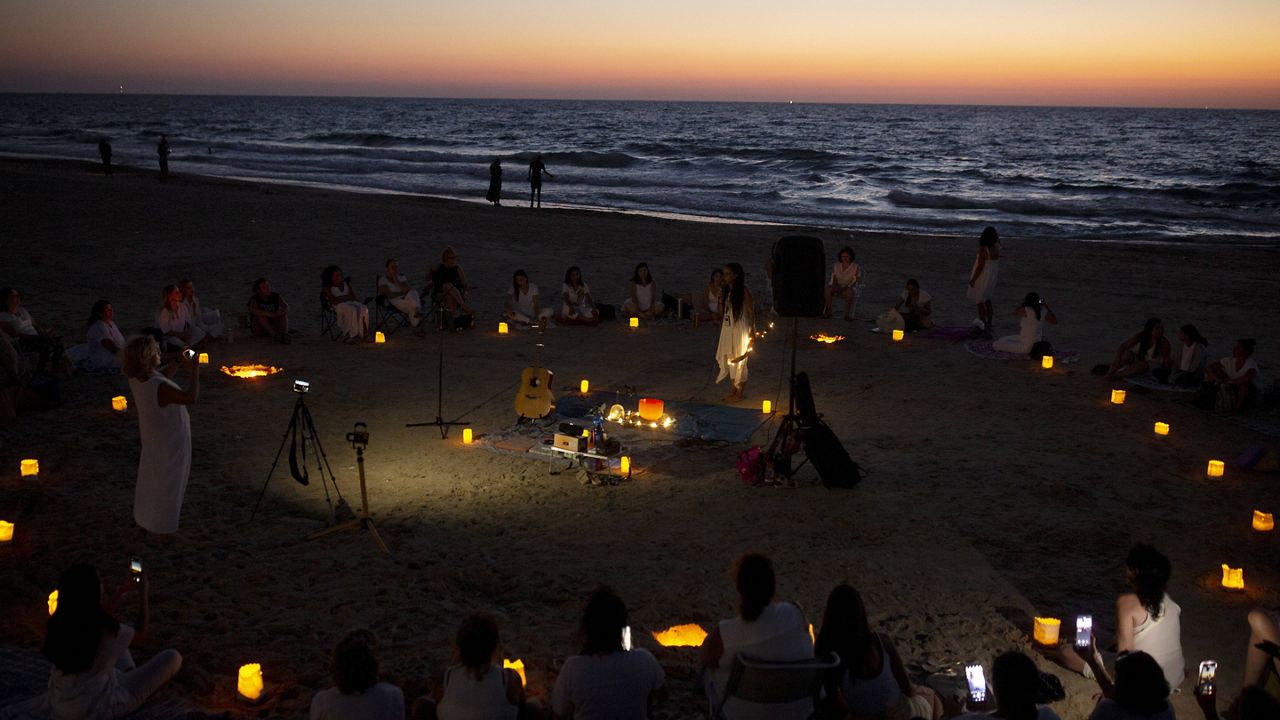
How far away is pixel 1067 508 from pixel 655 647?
3.78 metres

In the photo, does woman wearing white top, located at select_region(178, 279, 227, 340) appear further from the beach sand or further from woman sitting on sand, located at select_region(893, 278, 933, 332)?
woman sitting on sand, located at select_region(893, 278, 933, 332)

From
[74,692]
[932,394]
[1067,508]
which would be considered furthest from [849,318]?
[74,692]

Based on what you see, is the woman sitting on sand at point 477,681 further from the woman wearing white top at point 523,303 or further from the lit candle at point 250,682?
the woman wearing white top at point 523,303

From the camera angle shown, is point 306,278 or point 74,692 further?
point 306,278

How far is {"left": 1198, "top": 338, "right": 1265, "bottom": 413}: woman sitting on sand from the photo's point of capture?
9.77m

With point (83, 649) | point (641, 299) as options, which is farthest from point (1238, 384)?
point (83, 649)

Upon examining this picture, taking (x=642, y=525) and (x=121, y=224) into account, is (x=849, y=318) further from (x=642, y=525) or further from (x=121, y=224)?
(x=121, y=224)

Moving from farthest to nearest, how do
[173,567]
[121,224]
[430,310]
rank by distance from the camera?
[121,224] < [430,310] < [173,567]

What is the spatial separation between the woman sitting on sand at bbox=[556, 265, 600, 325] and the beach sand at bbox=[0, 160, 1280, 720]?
26 centimetres

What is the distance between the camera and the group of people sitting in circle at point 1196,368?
32.1 ft

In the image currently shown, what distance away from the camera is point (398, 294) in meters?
13.0

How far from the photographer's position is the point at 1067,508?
746cm

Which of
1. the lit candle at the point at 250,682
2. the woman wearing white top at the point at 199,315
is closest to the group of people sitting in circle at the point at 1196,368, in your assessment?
the lit candle at the point at 250,682

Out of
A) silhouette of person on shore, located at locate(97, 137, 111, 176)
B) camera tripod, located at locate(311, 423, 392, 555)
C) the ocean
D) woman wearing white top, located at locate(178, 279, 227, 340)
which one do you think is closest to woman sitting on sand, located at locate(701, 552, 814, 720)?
camera tripod, located at locate(311, 423, 392, 555)
